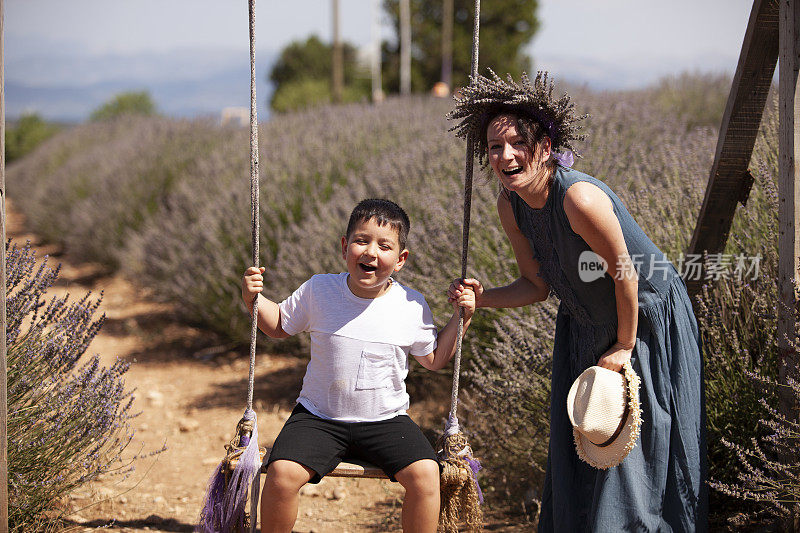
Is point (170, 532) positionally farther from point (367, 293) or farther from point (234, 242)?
point (234, 242)

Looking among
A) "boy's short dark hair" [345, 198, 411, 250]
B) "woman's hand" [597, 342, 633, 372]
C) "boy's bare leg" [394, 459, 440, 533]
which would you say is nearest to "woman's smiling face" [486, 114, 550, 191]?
"boy's short dark hair" [345, 198, 411, 250]

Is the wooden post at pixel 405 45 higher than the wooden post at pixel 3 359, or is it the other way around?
the wooden post at pixel 405 45

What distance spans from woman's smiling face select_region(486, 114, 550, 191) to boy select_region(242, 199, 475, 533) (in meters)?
0.38

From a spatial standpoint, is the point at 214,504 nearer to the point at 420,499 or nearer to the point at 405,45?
the point at 420,499

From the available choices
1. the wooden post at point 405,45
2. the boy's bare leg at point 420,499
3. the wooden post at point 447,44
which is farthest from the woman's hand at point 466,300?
the wooden post at point 405,45

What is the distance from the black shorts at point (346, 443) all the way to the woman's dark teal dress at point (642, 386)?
48 centimetres

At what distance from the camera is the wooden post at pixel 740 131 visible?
2.53m

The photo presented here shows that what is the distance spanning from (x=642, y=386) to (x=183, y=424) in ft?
9.57

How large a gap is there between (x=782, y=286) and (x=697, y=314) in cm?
37

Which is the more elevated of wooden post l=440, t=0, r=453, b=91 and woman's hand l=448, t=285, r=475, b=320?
wooden post l=440, t=0, r=453, b=91

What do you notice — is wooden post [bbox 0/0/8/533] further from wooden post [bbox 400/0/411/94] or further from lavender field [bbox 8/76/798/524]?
wooden post [bbox 400/0/411/94]

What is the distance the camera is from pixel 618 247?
6.68ft

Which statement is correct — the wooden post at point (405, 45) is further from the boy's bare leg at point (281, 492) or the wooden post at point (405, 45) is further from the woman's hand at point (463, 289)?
the boy's bare leg at point (281, 492)

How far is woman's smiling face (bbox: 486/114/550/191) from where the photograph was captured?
7.15 ft
